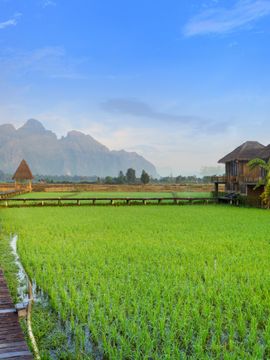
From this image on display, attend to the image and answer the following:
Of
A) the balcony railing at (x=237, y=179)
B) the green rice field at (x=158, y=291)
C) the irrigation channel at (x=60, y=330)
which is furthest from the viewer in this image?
the balcony railing at (x=237, y=179)

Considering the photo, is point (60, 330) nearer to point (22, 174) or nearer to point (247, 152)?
point (247, 152)

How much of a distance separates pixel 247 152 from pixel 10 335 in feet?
97.7

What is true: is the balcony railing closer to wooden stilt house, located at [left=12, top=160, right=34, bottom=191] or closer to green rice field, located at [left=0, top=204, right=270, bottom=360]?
green rice field, located at [left=0, top=204, right=270, bottom=360]

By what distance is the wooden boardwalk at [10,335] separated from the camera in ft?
11.6

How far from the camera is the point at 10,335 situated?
4023 mm

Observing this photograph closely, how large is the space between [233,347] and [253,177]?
994 inches

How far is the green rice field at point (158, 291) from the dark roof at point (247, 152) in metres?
19.4

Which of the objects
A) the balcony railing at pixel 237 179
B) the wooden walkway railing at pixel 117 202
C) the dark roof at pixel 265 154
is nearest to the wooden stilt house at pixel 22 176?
the wooden walkway railing at pixel 117 202

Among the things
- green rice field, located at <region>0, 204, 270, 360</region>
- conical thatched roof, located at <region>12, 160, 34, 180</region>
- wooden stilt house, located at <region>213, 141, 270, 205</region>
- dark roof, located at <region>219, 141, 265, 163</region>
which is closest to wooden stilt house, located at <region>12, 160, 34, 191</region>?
conical thatched roof, located at <region>12, 160, 34, 180</region>

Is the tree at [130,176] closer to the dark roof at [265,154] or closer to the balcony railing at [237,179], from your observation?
the balcony railing at [237,179]

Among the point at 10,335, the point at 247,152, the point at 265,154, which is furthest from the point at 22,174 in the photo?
the point at 10,335

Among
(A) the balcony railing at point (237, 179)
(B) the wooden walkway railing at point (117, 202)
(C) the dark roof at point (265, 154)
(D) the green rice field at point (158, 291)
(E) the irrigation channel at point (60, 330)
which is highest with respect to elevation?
(C) the dark roof at point (265, 154)

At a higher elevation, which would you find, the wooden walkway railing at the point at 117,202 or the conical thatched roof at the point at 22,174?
the conical thatched roof at the point at 22,174

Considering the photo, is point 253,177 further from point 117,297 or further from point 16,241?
point 117,297
